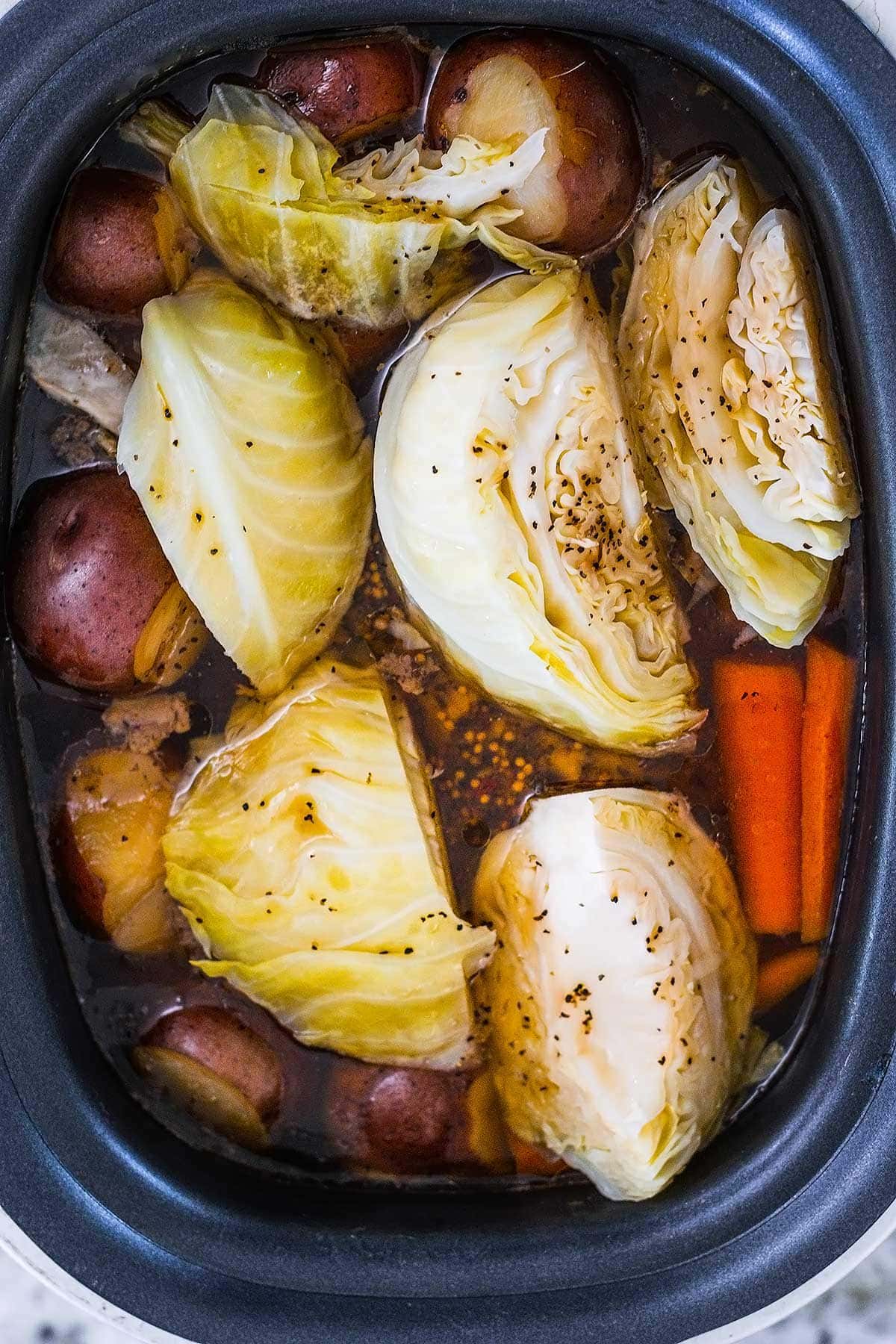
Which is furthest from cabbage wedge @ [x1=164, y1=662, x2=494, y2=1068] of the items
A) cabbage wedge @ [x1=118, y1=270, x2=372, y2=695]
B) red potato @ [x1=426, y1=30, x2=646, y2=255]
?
red potato @ [x1=426, y1=30, x2=646, y2=255]

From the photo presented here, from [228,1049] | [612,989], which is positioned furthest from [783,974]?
[228,1049]

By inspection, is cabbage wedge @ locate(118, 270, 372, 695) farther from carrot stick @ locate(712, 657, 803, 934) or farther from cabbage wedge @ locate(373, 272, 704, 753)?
carrot stick @ locate(712, 657, 803, 934)

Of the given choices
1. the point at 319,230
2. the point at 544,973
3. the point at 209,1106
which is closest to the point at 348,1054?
the point at 209,1106

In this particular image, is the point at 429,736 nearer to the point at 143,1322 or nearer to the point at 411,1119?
the point at 411,1119

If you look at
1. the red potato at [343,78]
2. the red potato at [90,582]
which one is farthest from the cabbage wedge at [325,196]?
the red potato at [90,582]

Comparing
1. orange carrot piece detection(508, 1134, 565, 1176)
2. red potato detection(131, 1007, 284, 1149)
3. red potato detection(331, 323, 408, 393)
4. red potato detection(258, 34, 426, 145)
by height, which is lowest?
orange carrot piece detection(508, 1134, 565, 1176)

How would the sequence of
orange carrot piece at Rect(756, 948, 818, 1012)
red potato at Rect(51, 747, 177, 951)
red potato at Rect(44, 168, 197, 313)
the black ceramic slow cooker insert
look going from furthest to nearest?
orange carrot piece at Rect(756, 948, 818, 1012) → red potato at Rect(51, 747, 177, 951) → red potato at Rect(44, 168, 197, 313) → the black ceramic slow cooker insert
